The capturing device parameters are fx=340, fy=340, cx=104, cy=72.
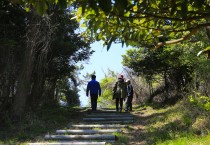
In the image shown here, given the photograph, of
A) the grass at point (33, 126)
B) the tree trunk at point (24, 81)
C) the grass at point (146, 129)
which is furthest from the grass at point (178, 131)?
the tree trunk at point (24, 81)

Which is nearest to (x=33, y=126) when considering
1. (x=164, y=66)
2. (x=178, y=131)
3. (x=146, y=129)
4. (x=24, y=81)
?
(x=24, y=81)

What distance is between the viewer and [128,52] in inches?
719

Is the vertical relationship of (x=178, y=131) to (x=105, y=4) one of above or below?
below

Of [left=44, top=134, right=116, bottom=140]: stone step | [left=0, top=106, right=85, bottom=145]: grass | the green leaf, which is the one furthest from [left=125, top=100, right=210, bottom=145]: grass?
the green leaf

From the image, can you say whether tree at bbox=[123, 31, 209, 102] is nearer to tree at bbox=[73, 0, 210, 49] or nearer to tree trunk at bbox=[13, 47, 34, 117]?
tree trunk at bbox=[13, 47, 34, 117]

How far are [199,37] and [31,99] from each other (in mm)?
7381

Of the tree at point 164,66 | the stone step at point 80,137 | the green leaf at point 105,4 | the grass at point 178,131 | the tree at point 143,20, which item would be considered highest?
the tree at point 164,66

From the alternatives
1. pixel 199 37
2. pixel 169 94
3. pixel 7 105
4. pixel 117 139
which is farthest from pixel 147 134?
pixel 169 94

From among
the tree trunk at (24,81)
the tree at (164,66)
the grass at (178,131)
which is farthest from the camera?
the tree at (164,66)

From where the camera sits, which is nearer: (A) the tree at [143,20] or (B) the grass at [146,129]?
(A) the tree at [143,20]

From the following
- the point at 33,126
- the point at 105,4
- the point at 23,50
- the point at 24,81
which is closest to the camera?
the point at 105,4

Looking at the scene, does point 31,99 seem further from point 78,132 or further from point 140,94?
point 140,94

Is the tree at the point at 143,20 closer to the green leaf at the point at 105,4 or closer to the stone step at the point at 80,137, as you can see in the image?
the green leaf at the point at 105,4

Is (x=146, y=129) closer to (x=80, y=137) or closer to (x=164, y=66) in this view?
(x=80, y=137)
